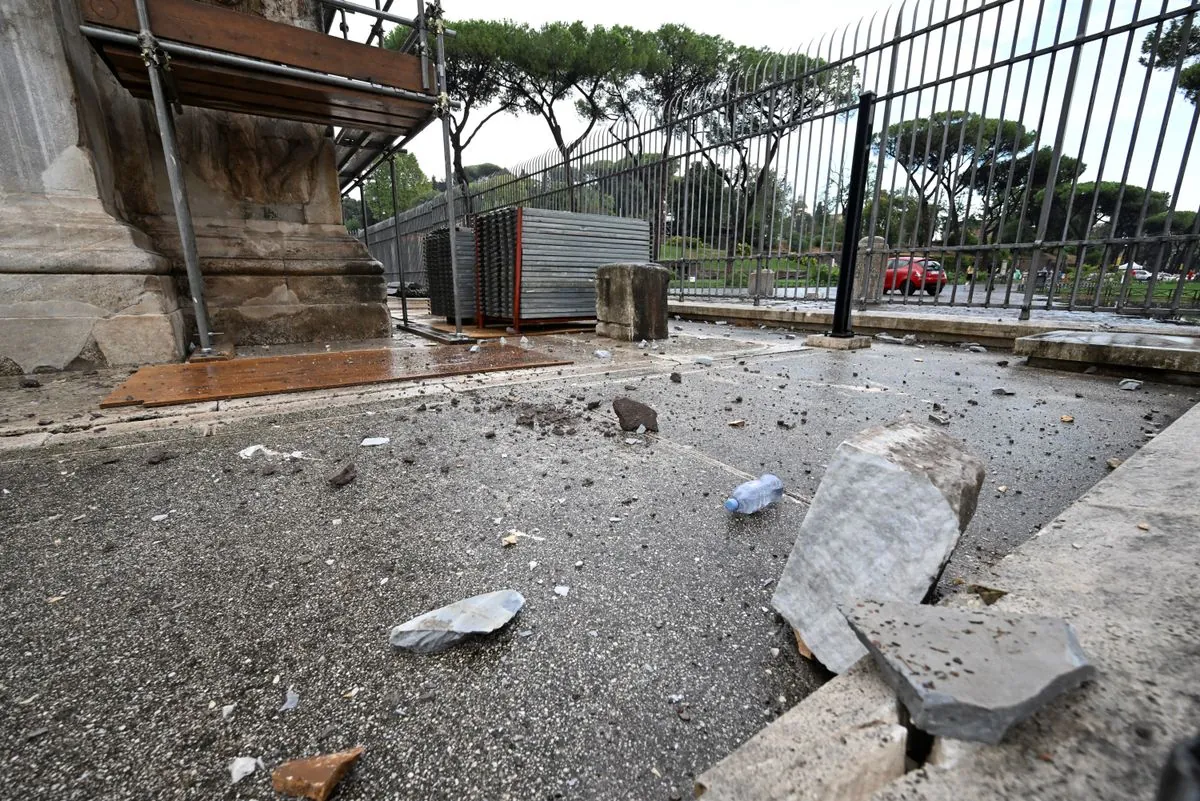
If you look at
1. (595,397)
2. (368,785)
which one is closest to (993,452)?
(595,397)

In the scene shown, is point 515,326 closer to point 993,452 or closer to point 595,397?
point 595,397

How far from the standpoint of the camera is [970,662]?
65cm

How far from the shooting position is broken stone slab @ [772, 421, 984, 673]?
0.93m

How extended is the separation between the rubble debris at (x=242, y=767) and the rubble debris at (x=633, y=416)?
5.71ft

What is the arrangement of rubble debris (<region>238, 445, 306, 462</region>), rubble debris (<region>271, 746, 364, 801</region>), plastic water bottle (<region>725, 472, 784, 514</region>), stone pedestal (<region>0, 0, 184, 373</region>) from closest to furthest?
rubble debris (<region>271, 746, 364, 801</region>)
plastic water bottle (<region>725, 472, 784, 514</region>)
rubble debris (<region>238, 445, 306, 462</region>)
stone pedestal (<region>0, 0, 184, 373</region>)

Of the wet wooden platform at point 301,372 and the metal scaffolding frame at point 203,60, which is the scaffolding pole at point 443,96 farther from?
the wet wooden platform at point 301,372

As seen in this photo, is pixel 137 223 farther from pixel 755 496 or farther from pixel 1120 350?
pixel 1120 350

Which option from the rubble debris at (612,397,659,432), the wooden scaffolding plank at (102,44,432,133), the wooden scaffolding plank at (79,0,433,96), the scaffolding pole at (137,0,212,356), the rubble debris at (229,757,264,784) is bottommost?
the rubble debris at (229,757,264,784)

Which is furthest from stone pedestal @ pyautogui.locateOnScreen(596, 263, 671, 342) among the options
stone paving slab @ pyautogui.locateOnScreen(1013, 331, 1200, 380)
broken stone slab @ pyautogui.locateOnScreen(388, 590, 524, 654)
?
broken stone slab @ pyautogui.locateOnScreen(388, 590, 524, 654)

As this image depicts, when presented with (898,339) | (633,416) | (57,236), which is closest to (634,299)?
(633,416)

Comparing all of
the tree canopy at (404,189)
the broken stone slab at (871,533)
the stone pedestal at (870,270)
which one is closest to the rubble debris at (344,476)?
the broken stone slab at (871,533)

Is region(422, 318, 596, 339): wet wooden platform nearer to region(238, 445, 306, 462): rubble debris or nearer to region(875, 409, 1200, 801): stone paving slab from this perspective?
region(238, 445, 306, 462): rubble debris

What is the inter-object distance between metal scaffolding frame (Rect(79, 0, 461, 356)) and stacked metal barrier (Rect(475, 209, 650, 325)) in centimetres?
110

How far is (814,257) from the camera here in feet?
23.7
